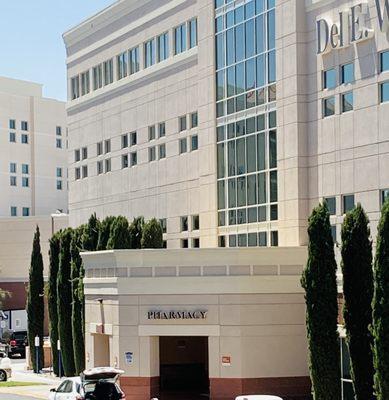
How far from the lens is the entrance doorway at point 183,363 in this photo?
154 feet

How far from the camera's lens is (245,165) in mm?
44781

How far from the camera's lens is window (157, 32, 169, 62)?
52312 millimetres

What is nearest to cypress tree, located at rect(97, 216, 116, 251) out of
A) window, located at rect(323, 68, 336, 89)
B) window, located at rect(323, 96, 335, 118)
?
window, located at rect(323, 96, 335, 118)

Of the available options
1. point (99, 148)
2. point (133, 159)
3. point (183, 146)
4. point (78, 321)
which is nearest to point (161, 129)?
point (183, 146)

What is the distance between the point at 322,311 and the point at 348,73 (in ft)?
29.9

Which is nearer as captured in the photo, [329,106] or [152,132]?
[329,106]

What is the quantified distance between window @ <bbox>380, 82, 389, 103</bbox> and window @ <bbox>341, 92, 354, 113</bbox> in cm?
171

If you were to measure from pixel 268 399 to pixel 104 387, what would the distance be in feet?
21.0

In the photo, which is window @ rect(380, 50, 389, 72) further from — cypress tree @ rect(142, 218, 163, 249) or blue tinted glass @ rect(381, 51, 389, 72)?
cypress tree @ rect(142, 218, 163, 249)

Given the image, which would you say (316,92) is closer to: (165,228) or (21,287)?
(165,228)

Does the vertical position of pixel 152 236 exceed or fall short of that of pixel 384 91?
it falls short

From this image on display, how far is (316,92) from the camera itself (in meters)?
40.5

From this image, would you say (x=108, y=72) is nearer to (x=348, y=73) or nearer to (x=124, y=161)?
(x=124, y=161)

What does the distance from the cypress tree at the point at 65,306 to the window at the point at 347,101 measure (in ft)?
58.6
